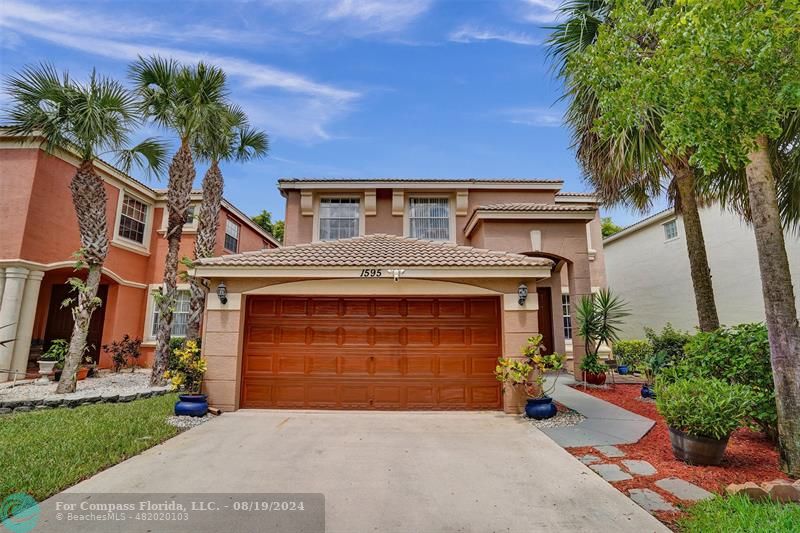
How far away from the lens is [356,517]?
3631mm

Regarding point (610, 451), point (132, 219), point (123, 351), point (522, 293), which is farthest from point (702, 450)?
point (132, 219)

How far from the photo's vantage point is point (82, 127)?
9219 mm

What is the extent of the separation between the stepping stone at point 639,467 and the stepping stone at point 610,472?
14 cm

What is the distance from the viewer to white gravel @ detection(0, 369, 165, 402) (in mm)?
8984

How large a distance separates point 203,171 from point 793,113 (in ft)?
46.6

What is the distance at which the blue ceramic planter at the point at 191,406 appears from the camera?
24.1 ft

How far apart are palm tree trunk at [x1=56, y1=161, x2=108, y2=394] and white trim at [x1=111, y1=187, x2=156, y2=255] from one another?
4250 mm

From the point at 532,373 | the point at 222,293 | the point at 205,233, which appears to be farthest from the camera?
the point at 205,233

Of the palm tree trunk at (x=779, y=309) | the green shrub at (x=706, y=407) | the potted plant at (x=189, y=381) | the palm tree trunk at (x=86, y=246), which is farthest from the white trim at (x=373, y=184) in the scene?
the green shrub at (x=706, y=407)

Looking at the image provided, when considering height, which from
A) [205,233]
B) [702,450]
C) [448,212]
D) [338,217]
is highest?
[448,212]

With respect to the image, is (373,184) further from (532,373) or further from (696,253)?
(696,253)

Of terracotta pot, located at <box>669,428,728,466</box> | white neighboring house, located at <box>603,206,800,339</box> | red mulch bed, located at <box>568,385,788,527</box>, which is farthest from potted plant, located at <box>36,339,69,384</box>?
white neighboring house, located at <box>603,206,800,339</box>

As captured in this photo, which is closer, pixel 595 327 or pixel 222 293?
pixel 222 293

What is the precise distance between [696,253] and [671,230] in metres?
8.40
